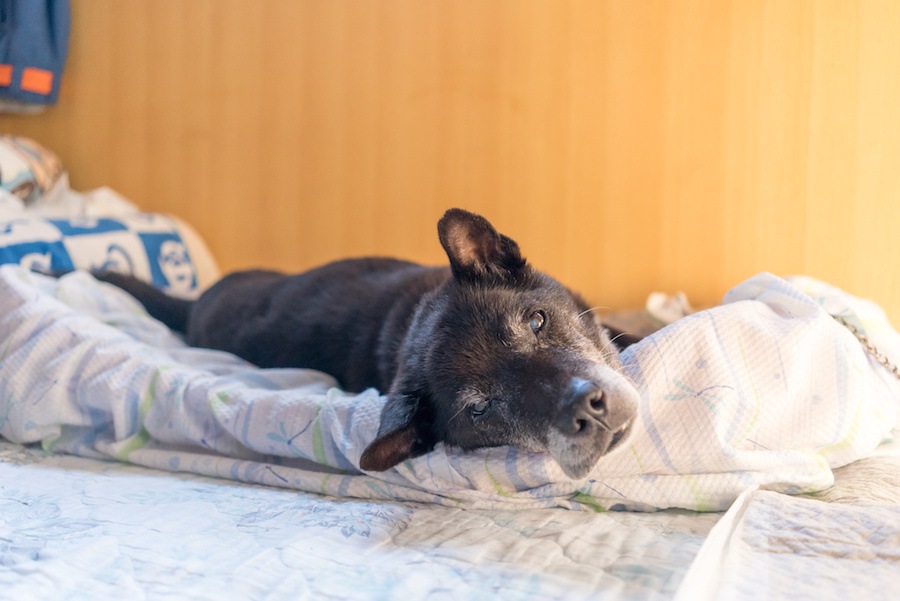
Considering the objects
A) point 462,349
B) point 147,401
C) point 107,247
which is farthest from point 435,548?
point 107,247

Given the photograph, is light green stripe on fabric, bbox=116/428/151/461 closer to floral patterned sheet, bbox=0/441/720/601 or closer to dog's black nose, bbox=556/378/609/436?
floral patterned sheet, bbox=0/441/720/601

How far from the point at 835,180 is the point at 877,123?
0.20 metres

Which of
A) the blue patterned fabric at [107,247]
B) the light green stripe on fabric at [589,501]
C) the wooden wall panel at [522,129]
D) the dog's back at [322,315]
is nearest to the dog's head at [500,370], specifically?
the light green stripe on fabric at [589,501]

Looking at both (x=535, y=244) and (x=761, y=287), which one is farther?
(x=535, y=244)

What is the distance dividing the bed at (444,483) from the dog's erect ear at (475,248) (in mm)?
323

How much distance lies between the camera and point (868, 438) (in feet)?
4.42

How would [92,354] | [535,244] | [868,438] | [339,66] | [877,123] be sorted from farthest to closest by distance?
[339,66]
[535,244]
[877,123]
[92,354]
[868,438]

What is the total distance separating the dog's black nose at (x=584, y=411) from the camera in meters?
1.12

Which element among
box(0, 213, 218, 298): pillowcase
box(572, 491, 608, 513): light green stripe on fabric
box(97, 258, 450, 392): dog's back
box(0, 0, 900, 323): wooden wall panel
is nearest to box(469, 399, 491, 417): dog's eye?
box(572, 491, 608, 513): light green stripe on fabric

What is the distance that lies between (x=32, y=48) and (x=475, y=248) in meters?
2.28

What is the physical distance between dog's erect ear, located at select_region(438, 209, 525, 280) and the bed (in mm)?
323

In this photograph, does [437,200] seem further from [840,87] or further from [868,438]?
[868,438]

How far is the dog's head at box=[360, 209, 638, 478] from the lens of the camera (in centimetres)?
116

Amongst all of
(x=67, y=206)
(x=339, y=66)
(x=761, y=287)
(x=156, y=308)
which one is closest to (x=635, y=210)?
(x=761, y=287)
